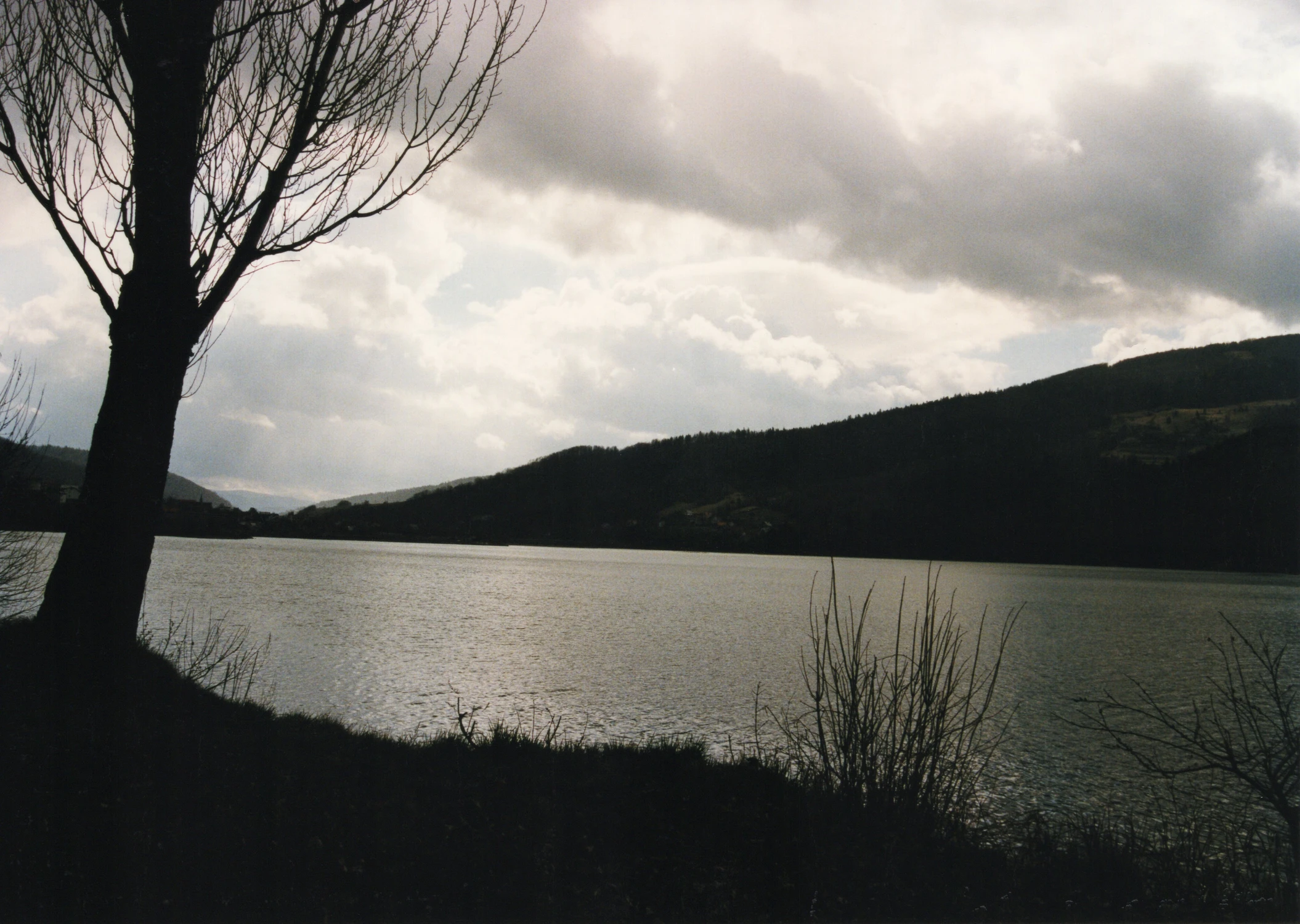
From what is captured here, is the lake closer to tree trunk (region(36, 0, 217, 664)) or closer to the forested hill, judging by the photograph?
tree trunk (region(36, 0, 217, 664))

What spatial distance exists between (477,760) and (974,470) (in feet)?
520

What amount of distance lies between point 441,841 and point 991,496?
15185 cm

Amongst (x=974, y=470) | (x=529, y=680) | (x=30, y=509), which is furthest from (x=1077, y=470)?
(x=30, y=509)

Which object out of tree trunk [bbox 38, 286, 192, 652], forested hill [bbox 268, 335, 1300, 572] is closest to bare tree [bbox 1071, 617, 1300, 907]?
tree trunk [bbox 38, 286, 192, 652]

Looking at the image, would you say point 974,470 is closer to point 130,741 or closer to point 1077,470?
point 1077,470

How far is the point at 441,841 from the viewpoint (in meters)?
6.29

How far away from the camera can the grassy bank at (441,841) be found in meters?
5.28

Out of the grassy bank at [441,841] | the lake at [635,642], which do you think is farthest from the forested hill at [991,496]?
the grassy bank at [441,841]

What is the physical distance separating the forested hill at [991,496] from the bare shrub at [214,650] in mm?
74632

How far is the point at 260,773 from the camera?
706cm

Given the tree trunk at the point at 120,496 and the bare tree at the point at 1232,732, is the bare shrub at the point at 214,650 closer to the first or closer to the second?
the tree trunk at the point at 120,496

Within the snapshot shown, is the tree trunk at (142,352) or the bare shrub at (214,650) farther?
the bare shrub at (214,650)

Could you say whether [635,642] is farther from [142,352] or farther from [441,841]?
[142,352]

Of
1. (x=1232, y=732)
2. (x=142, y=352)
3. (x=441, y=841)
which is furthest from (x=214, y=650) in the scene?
(x=1232, y=732)
